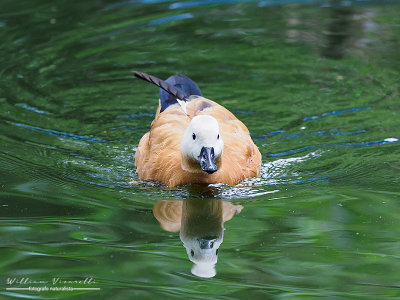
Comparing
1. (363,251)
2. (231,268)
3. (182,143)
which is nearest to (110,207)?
(182,143)

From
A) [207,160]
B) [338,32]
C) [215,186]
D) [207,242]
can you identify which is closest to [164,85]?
[215,186]

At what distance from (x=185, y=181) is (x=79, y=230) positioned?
5.56ft

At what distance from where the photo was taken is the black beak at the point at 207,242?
6.88 meters

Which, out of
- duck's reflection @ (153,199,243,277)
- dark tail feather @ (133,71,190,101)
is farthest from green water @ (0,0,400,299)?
dark tail feather @ (133,71,190,101)

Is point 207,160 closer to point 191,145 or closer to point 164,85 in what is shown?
point 191,145

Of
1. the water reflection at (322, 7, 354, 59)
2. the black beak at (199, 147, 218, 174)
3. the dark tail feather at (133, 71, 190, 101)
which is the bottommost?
the water reflection at (322, 7, 354, 59)

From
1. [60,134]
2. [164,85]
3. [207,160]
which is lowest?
[60,134]

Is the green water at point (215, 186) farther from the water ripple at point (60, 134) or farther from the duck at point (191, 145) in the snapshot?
the duck at point (191, 145)

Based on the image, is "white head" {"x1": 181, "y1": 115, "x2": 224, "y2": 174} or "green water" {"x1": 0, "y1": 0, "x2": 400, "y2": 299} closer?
"green water" {"x1": 0, "y1": 0, "x2": 400, "y2": 299}

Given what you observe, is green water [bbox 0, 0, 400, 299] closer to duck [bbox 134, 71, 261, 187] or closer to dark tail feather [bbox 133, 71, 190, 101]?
duck [bbox 134, 71, 261, 187]

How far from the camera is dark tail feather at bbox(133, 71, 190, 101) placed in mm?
9430

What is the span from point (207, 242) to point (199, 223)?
2.16ft

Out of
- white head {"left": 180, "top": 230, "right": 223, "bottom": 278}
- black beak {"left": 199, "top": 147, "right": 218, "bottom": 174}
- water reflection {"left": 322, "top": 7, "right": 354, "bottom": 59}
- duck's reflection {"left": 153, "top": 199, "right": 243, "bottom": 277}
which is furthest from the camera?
water reflection {"left": 322, "top": 7, "right": 354, "bottom": 59}

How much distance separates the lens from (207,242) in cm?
700
